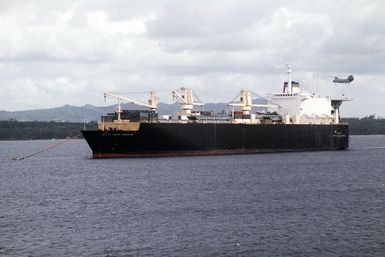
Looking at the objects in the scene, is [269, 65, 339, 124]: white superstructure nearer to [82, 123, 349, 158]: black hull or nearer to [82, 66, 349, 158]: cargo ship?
[82, 66, 349, 158]: cargo ship

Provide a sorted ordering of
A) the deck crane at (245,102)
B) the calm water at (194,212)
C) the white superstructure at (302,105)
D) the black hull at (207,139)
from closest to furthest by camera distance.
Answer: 1. the calm water at (194,212)
2. the black hull at (207,139)
3. the deck crane at (245,102)
4. the white superstructure at (302,105)

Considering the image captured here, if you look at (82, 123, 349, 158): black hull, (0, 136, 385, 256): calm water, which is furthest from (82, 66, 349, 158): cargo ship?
(0, 136, 385, 256): calm water

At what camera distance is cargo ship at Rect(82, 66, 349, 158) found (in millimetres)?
81125

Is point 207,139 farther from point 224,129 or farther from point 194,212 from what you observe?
point 194,212

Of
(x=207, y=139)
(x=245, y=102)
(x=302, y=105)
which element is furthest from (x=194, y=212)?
(x=302, y=105)

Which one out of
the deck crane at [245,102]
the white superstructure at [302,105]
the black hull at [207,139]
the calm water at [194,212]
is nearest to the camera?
the calm water at [194,212]

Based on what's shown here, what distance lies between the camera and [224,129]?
89688mm

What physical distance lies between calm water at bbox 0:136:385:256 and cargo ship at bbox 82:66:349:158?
11213mm

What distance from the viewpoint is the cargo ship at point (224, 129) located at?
8112cm

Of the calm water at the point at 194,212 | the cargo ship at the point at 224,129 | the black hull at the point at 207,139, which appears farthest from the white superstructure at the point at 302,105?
the calm water at the point at 194,212

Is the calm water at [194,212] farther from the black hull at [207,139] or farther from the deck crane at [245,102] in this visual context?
the deck crane at [245,102]

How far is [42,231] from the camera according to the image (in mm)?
36625

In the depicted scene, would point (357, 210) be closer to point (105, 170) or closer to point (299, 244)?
point (299, 244)

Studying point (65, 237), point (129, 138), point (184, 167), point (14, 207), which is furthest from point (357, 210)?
point (129, 138)
